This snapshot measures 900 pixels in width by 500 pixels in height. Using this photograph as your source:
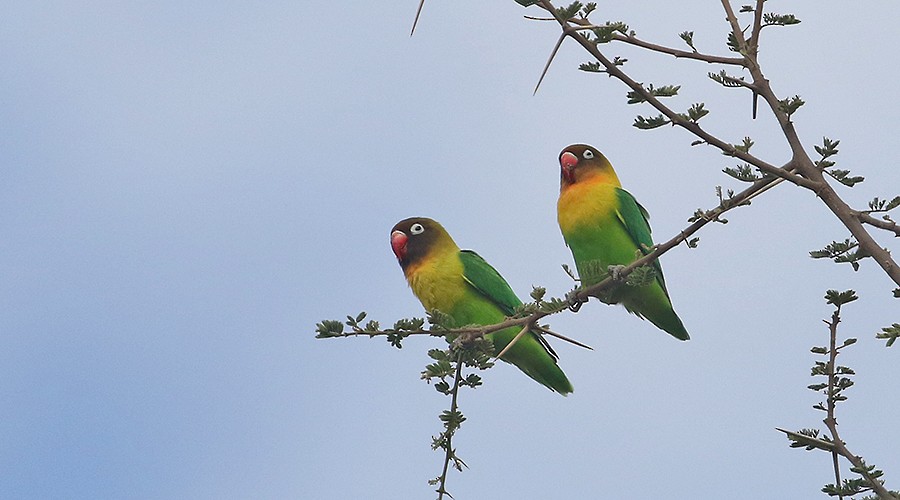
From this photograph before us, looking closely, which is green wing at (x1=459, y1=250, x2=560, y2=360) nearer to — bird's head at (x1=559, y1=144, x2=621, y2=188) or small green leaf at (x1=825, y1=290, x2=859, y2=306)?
bird's head at (x1=559, y1=144, x2=621, y2=188)

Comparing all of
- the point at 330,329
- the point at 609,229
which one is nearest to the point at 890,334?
the point at 330,329

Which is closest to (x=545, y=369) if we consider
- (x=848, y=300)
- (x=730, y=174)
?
(x=848, y=300)

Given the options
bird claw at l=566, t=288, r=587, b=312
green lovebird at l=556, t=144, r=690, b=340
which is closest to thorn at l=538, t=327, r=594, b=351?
bird claw at l=566, t=288, r=587, b=312

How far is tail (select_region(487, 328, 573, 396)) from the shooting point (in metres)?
7.92

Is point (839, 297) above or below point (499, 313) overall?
below

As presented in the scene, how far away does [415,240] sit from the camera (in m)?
8.23

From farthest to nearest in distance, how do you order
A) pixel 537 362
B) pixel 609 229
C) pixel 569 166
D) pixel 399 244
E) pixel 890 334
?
1. pixel 399 244
2. pixel 537 362
3. pixel 569 166
4. pixel 609 229
5. pixel 890 334

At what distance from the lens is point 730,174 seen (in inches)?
167

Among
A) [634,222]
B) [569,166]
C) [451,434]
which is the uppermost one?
[569,166]

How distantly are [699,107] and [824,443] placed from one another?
5.45ft

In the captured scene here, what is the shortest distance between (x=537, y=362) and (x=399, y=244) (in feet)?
4.85

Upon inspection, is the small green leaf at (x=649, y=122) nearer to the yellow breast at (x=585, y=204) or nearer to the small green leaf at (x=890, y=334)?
the small green leaf at (x=890, y=334)

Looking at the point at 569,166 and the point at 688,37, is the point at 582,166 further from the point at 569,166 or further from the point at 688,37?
the point at 688,37

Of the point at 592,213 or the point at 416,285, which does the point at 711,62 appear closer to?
the point at 592,213
